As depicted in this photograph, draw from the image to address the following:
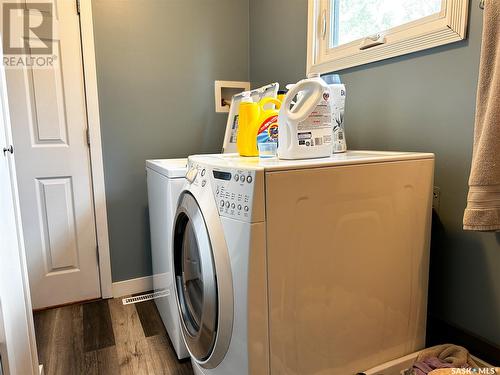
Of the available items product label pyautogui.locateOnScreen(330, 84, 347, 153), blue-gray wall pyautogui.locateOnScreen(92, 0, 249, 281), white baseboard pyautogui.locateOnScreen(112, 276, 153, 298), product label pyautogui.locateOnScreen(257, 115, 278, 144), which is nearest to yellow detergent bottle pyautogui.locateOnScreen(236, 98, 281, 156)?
product label pyautogui.locateOnScreen(257, 115, 278, 144)

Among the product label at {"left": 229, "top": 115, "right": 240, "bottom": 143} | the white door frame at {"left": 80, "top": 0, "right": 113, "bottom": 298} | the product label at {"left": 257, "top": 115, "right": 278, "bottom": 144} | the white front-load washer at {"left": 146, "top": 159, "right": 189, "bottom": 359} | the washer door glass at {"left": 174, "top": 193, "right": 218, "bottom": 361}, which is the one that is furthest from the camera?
the product label at {"left": 229, "top": 115, "right": 240, "bottom": 143}

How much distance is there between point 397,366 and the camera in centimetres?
116

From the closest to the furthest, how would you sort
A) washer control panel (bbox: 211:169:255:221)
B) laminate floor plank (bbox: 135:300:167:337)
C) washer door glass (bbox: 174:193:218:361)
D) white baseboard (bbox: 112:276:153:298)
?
washer control panel (bbox: 211:169:255:221), washer door glass (bbox: 174:193:218:361), laminate floor plank (bbox: 135:300:167:337), white baseboard (bbox: 112:276:153:298)

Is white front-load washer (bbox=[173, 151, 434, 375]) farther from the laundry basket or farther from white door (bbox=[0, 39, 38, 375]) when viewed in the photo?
white door (bbox=[0, 39, 38, 375])

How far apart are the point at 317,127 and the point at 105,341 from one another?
1.52 metres

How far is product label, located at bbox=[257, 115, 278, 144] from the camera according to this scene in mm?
1311

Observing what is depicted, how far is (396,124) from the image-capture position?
139 centimetres

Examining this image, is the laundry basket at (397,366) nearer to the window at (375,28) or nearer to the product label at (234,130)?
the window at (375,28)

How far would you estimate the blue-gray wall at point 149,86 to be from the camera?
2084 mm

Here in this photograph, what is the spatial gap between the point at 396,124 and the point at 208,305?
99 centimetres

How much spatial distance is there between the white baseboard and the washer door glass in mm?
962

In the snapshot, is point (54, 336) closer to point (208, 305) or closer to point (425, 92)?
point (208, 305)

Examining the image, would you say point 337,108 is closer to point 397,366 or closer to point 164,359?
point 397,366

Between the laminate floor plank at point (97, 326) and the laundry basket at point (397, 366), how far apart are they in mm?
1279
